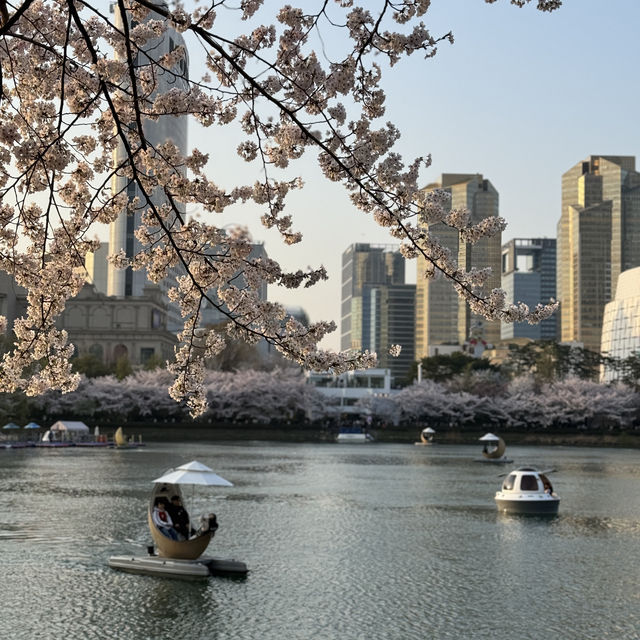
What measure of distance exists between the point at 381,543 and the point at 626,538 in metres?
8.44

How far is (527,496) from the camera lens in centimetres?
3550

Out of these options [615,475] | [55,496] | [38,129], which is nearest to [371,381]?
[615,475]

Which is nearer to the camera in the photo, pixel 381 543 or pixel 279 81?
pixel 279 81

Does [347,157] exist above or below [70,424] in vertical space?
above

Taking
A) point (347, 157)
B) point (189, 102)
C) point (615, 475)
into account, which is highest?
point (189, 102)

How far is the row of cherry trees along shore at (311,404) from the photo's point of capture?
4060 inches

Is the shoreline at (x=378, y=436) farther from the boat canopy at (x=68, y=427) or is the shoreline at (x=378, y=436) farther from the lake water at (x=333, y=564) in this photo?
the lake water at (x=333, y=564)

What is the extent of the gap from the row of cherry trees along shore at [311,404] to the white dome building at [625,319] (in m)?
71.6

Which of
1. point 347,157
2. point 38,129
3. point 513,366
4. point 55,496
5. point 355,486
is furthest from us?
point 513,366

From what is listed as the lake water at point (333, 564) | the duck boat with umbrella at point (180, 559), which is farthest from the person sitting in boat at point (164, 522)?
the lake water at point (333, 564)

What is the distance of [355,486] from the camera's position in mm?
45688

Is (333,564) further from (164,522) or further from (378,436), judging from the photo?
(378,436)

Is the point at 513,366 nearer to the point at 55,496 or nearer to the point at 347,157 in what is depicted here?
the point at 55,496

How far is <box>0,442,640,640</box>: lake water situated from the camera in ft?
61.1
